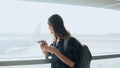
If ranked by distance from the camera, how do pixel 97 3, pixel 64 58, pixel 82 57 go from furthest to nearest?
pixel 97 3
pixel 82 57
pixel 64 58

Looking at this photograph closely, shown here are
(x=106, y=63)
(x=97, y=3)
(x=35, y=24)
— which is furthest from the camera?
(x=106, y=63)

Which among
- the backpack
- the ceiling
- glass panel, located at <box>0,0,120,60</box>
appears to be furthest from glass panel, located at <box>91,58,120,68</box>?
the backpack

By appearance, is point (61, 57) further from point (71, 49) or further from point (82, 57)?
point (82, 57)

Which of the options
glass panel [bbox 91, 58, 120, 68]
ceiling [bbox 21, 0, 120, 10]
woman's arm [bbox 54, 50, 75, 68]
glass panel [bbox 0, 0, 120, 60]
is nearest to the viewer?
woman's arm [bbox 54, 50, 75, 68]

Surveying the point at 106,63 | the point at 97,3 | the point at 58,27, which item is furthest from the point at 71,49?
the point at 106,63

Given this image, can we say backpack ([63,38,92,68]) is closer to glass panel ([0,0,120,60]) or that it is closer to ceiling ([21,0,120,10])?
glass panel ([0,0,120,60])

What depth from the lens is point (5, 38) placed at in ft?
9.88

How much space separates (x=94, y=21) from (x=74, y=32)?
16.9 inches

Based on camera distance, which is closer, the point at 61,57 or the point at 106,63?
the point at 61,57

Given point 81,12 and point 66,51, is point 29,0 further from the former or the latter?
point 66,51

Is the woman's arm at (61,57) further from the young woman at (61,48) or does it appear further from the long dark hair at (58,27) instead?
the long dark hair at (58,27)

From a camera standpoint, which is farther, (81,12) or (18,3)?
(81,12)

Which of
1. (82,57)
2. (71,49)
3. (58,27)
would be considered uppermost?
(58,27)

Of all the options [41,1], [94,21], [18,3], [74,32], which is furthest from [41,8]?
[94,21]
